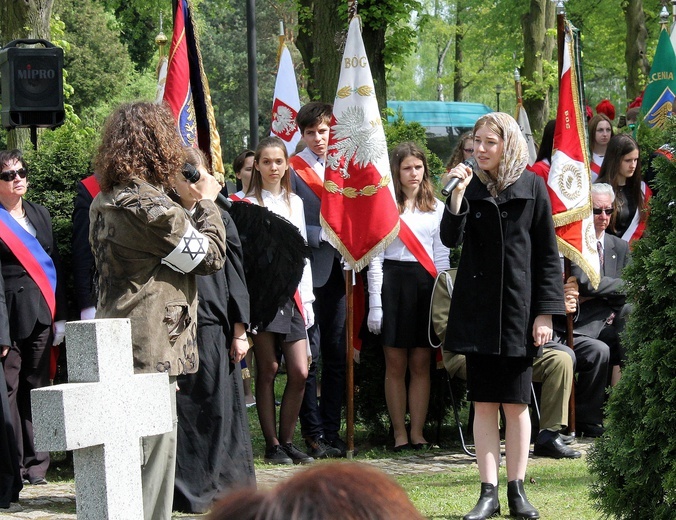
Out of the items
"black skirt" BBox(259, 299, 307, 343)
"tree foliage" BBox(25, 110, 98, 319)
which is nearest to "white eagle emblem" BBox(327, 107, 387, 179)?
"black skirt" BBox(259, 299, 307, 343)

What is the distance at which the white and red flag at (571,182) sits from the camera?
8.08m

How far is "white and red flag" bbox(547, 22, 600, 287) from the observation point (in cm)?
808

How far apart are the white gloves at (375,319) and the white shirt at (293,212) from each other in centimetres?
53

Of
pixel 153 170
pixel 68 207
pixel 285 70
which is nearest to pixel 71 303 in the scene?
pixel 68 207

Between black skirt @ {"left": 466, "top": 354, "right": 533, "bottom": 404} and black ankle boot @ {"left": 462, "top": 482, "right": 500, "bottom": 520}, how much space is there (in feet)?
1.59

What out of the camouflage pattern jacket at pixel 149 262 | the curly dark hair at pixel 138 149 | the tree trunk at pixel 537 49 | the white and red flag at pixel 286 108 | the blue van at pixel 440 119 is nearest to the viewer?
the camouflage pattern jacket at pixel 149 262

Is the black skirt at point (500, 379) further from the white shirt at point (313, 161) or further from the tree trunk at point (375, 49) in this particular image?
the tree trunk at point (375, 49)

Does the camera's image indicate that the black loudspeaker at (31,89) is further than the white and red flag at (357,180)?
Yes

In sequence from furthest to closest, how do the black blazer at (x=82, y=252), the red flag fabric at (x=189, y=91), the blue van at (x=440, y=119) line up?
1. the blue van at (x=440, y=119)
2. the red flag fabric at (x=189, y=91)
3. the black blazer at (x=82, y=252)

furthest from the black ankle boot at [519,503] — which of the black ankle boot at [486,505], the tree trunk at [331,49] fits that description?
the tree trunk at [331,49]

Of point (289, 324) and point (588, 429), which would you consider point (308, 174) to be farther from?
point (588, 429)

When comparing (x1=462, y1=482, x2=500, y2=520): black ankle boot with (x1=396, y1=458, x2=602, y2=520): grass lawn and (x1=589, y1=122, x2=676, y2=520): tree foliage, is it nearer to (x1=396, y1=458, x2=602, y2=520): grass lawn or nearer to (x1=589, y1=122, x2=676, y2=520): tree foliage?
(x1=396, y1=458, x2=602, y2=520): grass lawn

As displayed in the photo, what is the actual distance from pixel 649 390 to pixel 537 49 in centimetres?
1744

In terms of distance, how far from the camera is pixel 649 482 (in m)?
4.64
